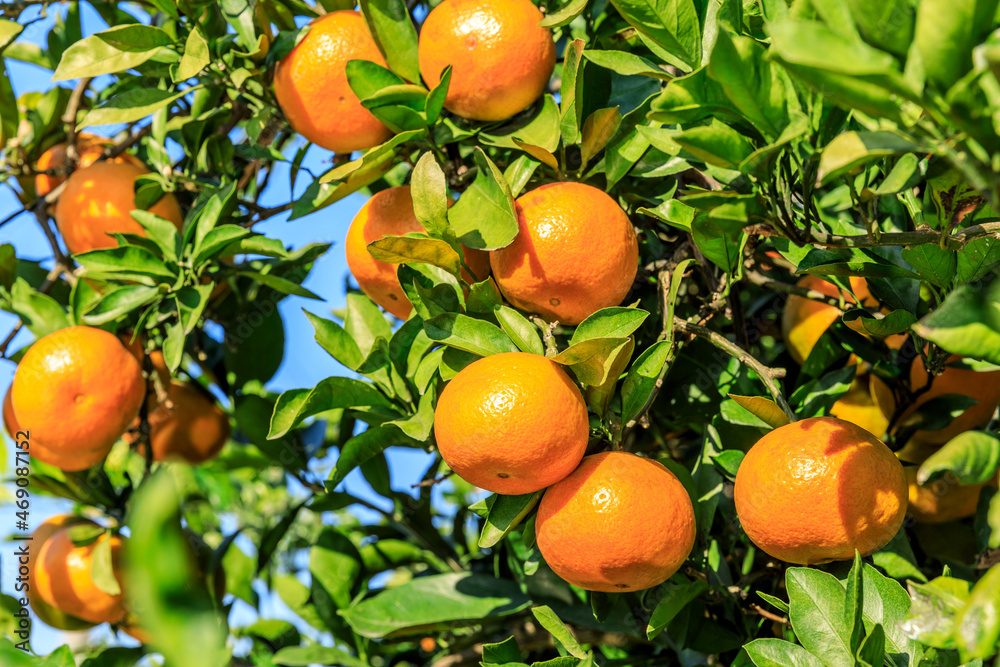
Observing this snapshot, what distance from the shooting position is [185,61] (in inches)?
53.0

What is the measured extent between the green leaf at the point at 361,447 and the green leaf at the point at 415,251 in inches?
11.3

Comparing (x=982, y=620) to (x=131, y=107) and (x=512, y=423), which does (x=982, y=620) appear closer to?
(x=512, y=423)

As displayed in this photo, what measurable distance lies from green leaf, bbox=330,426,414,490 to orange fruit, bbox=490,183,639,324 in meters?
0.32

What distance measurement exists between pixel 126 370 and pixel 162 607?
146cm

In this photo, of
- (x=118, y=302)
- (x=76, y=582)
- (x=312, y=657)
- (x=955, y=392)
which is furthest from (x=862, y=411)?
(x=76, y=582)

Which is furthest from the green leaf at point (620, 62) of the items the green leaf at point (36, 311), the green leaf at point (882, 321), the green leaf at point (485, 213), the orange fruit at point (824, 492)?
the green leaf at point (36, 311)

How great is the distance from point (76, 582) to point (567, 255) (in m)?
1.39

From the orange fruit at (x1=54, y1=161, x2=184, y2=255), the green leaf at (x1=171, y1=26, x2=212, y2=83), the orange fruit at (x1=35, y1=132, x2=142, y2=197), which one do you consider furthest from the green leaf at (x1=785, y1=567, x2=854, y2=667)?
the orange fruit at (x1=35, y1=132, x2=142, y2=197)

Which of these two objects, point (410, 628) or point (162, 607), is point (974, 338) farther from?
point (410, 628)

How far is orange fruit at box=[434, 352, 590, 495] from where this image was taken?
0.99 m

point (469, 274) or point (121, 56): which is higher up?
point (121, 56)

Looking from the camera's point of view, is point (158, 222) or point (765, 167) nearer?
point (765, 167)

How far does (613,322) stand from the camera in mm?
1067

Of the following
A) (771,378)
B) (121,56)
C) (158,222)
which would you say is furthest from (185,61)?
(771,378)
